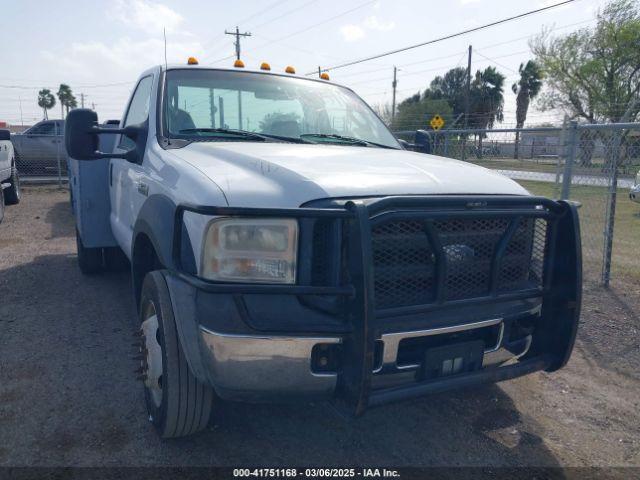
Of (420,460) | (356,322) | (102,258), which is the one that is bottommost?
(420,460)

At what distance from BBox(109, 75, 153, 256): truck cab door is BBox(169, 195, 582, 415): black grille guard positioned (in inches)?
49.4

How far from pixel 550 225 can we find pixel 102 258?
184 inches

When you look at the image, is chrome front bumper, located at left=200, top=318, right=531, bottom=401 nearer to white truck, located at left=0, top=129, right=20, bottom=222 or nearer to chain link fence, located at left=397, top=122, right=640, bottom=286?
chain link fence, located at left=397, top=122, right=640, bottom=286

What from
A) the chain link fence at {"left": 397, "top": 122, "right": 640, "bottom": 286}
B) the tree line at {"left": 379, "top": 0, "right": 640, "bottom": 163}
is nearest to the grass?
the chain link fence at {"left": 397, "top": 122, "right": 640, "bottom": 286}

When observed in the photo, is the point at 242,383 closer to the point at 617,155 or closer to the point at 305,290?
the point at 305,290

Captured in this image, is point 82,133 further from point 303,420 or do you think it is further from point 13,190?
point 13,190

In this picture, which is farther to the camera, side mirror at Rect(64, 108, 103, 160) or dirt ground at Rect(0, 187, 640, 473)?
side mirror at Rect(64, 108, 103, 160)

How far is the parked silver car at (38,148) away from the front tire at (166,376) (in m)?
14.9

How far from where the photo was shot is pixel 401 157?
324cm

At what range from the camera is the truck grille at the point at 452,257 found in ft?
7.61

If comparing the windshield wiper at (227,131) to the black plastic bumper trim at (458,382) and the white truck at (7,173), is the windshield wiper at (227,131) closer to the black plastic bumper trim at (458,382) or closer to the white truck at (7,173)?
the black plastic bumper trim at (458,382)

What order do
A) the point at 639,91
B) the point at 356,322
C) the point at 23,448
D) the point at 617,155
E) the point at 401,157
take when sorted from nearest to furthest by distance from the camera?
the point at 356,322
the point at 23,448
the point at 401,157
the point at 617,155
the point at 639,91

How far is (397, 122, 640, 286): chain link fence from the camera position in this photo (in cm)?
577

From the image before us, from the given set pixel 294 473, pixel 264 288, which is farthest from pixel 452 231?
pixel 294 473
